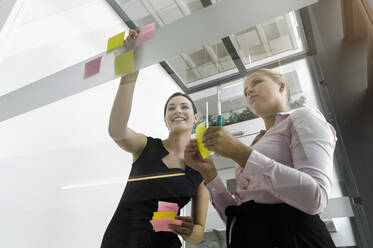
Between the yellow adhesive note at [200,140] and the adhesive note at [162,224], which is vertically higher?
the yellow adhesive note at [200,140]

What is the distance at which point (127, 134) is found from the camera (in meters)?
0.83

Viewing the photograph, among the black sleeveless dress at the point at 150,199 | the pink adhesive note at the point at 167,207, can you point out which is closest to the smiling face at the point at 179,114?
the black sleeveless dress at the point at 150,199

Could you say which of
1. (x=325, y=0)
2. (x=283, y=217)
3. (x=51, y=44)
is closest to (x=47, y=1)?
(x=51, y=44)

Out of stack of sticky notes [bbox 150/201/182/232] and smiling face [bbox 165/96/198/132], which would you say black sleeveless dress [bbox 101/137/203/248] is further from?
A: smiling face [bbox 165/96/198/132]

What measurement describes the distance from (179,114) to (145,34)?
306mm

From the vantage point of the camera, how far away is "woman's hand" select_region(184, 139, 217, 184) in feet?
2.20

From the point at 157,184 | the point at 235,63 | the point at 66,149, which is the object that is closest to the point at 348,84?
the point at 235,63

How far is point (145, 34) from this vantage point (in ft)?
2.78

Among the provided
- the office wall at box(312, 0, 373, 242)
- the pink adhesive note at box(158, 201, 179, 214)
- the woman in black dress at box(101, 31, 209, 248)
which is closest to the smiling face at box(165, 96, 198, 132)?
the woman in black dress at box(101, 31, 209, 248)

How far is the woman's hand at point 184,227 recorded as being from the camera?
26.9 inches

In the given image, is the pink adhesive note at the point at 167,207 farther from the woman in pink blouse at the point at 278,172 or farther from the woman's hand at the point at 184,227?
the woman in pink blouse at the point at 278,172

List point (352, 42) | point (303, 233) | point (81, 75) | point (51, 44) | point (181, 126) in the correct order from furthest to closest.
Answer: point (51, 44) < point (81, 75) < point (181, 126) < point (352, 42) < point (303, 233)

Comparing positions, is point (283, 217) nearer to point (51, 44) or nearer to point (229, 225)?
point (229, 225)

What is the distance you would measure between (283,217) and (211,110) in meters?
0.31
